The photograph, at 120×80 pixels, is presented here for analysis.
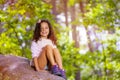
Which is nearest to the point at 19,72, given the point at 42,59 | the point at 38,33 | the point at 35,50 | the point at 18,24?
the point at 42,59

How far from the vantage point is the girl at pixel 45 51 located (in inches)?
212

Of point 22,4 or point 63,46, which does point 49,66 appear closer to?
point 22,4

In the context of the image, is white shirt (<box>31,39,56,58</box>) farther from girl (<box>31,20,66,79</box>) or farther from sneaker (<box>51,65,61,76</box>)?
sneaker (<box>51,65,61,76</box>)

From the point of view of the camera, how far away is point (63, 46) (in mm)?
9141

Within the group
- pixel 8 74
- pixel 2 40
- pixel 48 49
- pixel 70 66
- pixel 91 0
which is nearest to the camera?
pixel 8 74

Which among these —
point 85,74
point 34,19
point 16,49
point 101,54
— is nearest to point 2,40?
point 16,49

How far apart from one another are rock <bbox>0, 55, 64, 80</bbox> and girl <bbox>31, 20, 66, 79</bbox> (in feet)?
0.64

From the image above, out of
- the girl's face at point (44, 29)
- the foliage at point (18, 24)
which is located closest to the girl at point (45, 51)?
the girl's face at point (44, 29)

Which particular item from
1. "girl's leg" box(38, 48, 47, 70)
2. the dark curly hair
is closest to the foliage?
the dark curly hair

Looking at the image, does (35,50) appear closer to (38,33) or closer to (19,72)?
(38,33)

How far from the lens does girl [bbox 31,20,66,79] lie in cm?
539

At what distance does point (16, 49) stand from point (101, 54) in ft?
9.84

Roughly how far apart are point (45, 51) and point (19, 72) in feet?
2.42

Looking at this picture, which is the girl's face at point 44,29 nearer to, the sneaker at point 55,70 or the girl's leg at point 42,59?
the girl's leg at point 42,59
